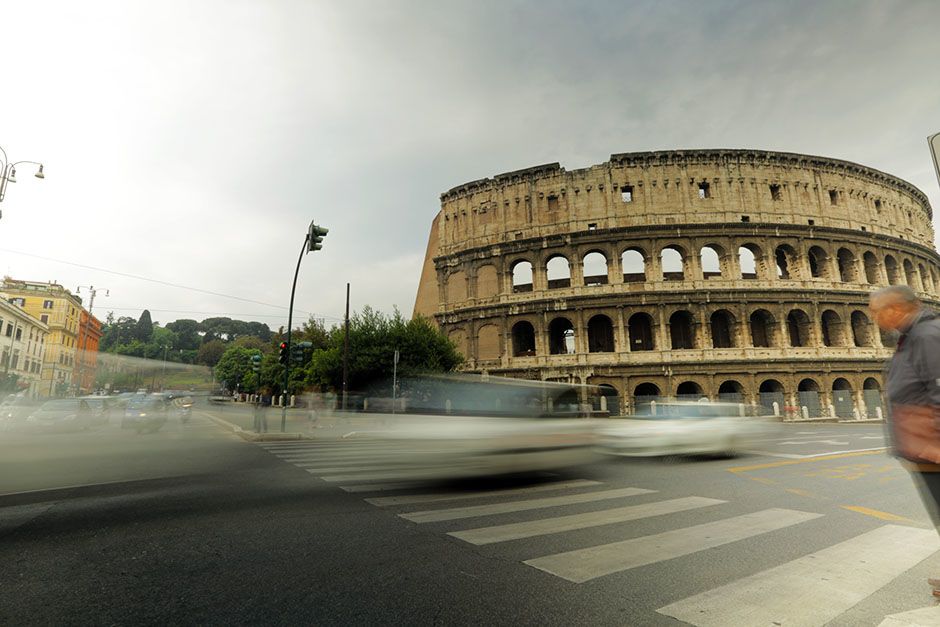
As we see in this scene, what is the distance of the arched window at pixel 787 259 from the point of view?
106 feet

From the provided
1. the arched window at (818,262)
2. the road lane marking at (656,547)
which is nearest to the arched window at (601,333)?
the arched window at (818,262)

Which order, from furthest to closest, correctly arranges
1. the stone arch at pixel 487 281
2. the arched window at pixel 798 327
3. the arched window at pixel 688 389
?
1. the stone arch at pixel 487 281
2. the arched window at pixel 798 327
3. the arched window at pixel 688 389

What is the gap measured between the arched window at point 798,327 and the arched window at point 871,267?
22.1ft

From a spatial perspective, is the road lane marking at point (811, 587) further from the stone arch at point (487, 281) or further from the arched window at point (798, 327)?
the arched window at point (798, 327)

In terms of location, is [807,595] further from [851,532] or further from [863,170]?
[863,170]

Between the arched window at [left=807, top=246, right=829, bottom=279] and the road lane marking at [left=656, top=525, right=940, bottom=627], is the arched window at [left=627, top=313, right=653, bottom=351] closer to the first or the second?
the arched window at [left=807, top=246, right=829, bottom=279]

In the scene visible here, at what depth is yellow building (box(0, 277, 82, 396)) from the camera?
58.2 m

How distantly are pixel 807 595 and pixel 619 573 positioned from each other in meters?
1.19

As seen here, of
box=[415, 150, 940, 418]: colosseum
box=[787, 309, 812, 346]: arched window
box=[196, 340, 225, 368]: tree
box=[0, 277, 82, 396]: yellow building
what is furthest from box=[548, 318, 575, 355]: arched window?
box=[196, 340, 225, 368]: tree

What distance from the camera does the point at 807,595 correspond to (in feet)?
9.95

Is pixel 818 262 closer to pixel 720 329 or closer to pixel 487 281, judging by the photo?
pixel 720 329

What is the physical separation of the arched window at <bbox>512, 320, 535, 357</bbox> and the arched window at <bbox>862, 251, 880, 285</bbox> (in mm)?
24853

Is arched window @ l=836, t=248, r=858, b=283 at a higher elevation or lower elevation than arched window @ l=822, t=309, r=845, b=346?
higher

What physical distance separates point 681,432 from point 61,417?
2347cm
